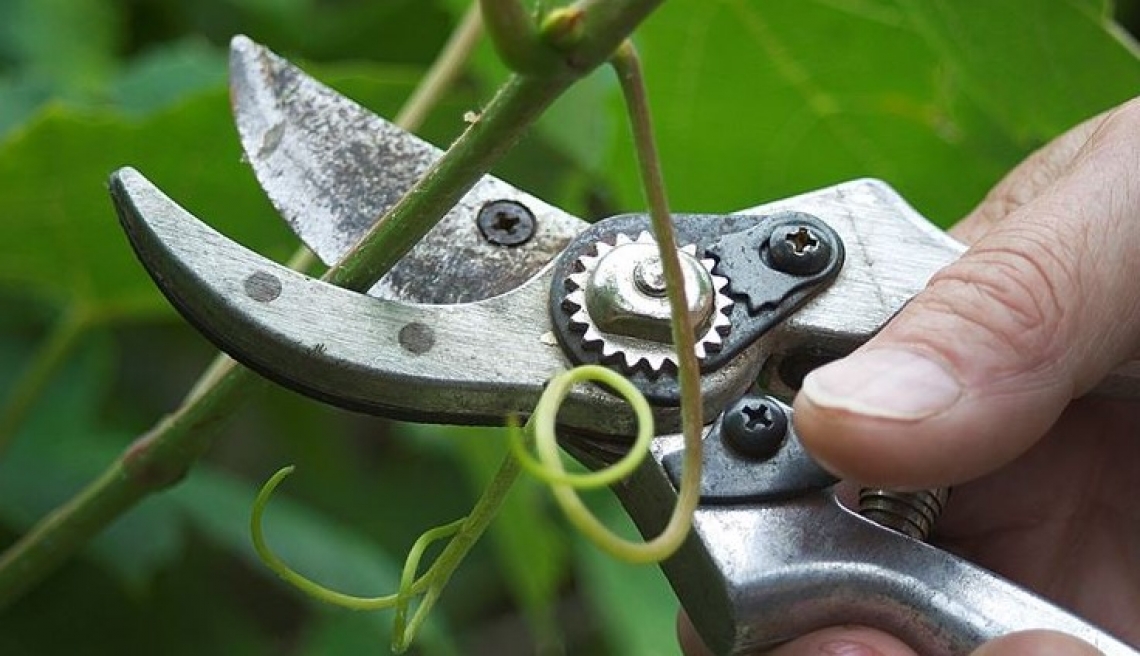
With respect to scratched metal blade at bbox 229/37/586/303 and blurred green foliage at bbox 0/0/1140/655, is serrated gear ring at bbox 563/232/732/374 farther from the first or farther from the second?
blurred green foliage at bbox 0/0/1140/655

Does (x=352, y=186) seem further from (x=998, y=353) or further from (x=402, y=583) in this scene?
(x=998, y=353)

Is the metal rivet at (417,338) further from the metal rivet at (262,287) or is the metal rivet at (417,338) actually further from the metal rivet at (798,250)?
the metal rivet at (798,250)

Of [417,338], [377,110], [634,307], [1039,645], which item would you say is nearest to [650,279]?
[634,307]

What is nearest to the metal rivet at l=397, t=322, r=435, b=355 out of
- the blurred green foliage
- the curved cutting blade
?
the curved cutting blade

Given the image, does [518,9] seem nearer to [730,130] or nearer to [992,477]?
[992,477]

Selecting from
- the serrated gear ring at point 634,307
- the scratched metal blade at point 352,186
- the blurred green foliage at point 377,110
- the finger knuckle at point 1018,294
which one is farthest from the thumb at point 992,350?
the blurred green foliage at point 377,110
